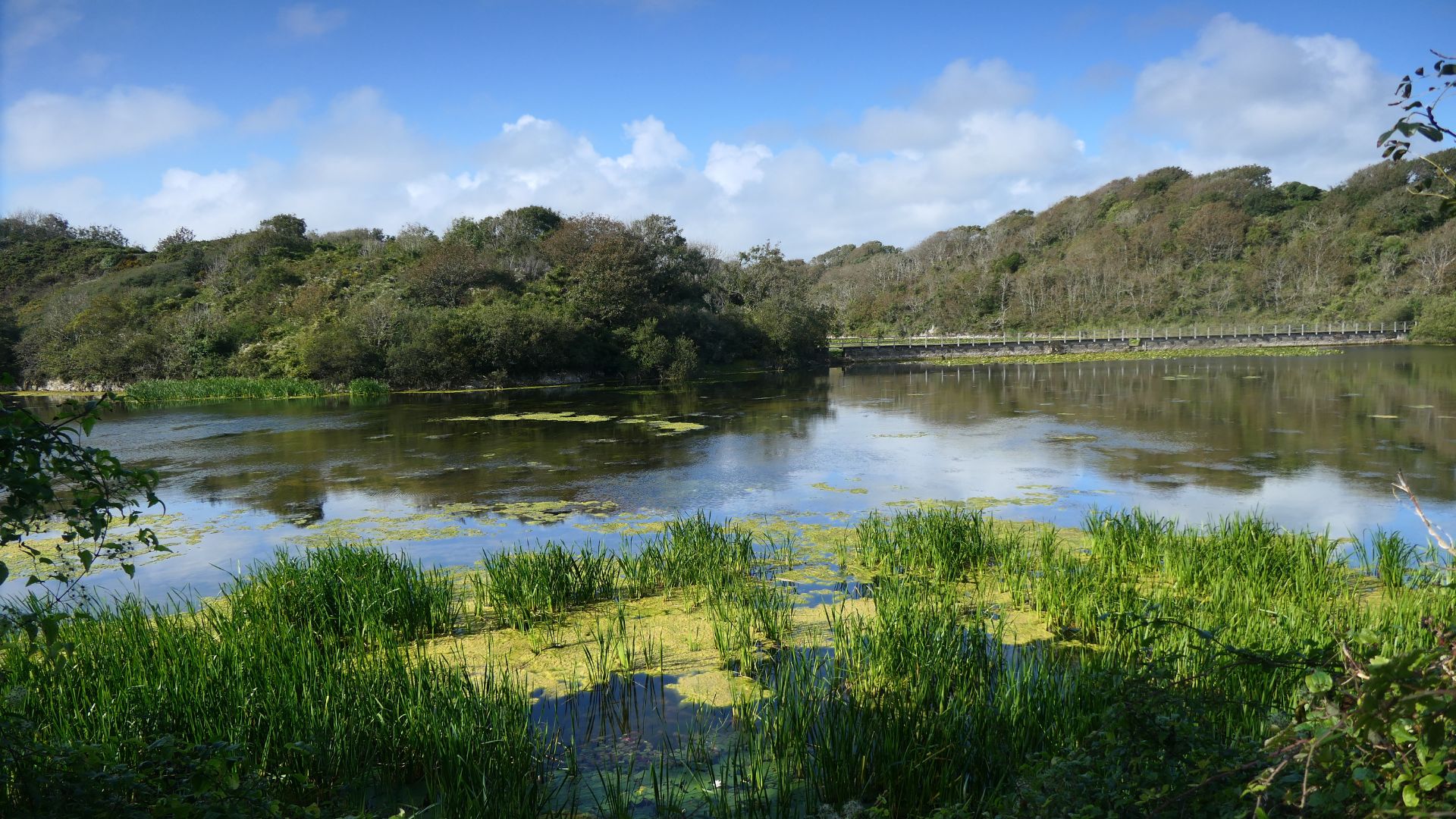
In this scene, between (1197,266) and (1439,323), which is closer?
(1439,323)

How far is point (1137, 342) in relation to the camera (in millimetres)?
60094

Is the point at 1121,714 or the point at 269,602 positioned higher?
the point at 1121,714

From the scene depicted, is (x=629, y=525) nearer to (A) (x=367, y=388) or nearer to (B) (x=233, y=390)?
(A) (x=367, y=388)

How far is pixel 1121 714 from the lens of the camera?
9.09 feet

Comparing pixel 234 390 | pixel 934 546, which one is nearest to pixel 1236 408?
pixel 934 546

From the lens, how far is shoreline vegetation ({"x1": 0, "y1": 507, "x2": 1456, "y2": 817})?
2.75m

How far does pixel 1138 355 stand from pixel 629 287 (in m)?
33.0

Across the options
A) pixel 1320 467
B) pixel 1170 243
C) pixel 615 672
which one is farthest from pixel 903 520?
pixel 1170 243

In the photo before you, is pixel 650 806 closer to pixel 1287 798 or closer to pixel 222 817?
pixel 222 817

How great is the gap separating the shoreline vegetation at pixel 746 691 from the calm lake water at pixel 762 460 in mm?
2390

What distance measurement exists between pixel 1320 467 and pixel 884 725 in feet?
42.0

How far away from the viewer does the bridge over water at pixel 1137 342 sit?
5788 cm

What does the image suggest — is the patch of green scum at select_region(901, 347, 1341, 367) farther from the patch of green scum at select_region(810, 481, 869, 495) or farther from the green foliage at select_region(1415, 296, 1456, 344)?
the patch of green scum at select_region(810, 481, 869, 495)

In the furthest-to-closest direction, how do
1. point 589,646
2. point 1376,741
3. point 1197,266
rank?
point 1197,266, point 589,646, point 1376,741
